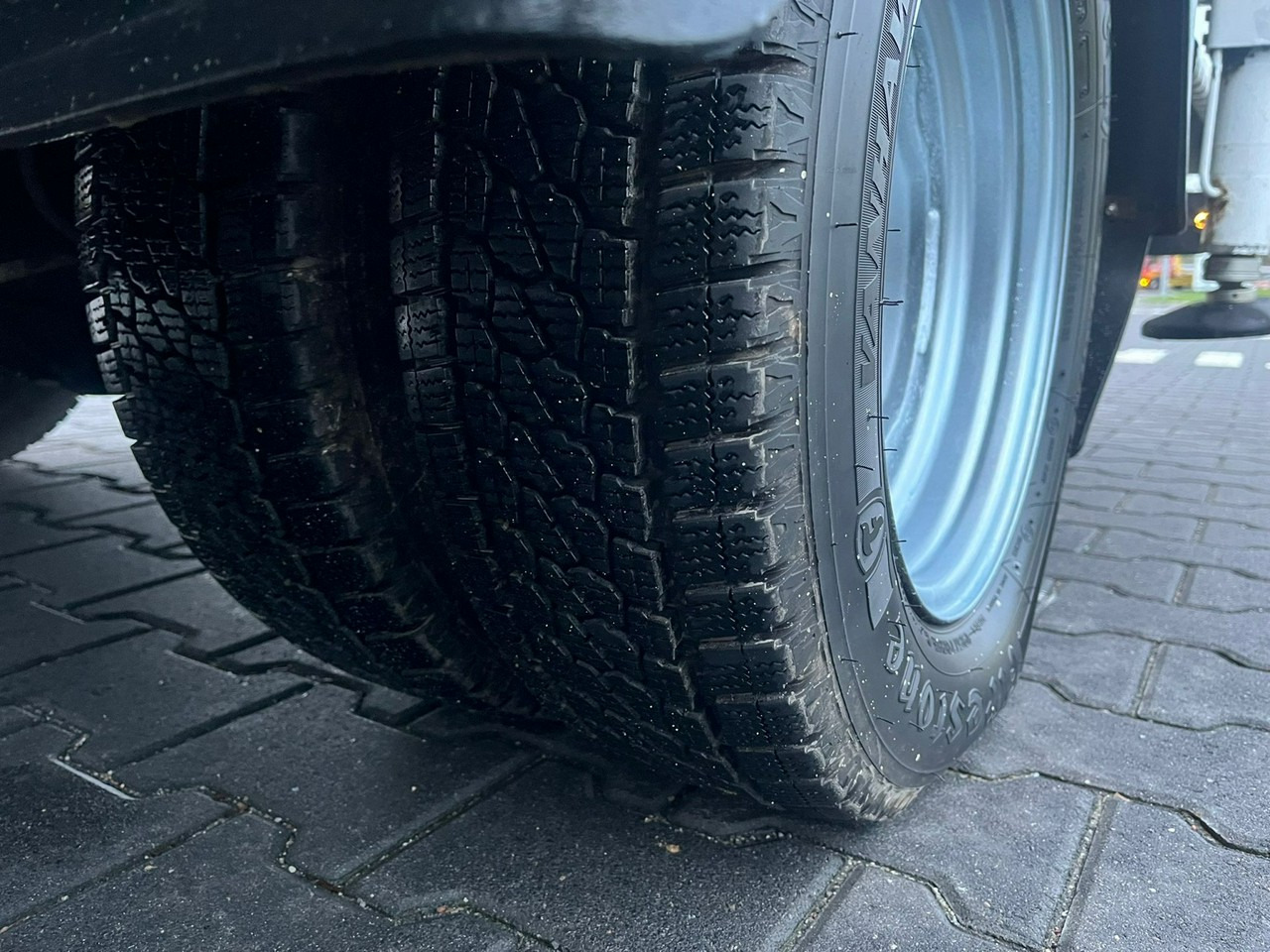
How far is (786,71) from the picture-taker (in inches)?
24.9

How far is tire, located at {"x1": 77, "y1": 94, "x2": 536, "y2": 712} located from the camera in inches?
A: 27.8

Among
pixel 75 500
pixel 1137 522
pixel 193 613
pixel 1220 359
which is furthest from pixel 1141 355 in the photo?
pixel 193 613

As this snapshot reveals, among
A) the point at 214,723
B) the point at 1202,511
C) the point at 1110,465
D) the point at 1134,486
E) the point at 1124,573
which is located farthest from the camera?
the point at 1110,465

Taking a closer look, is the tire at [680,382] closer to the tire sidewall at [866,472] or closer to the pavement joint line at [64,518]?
the tire sidewall at [866,472]

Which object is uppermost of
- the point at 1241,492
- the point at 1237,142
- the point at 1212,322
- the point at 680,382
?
the point at 1237,142

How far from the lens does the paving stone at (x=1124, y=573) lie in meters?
1.73

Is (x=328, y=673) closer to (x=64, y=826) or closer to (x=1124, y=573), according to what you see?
(x=64, y=826)

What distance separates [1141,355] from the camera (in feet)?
21.7

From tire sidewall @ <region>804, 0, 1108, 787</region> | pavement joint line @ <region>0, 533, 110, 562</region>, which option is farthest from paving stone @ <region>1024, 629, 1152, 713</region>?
pavement joint line @ <region>0, 533, 110, 562</region>

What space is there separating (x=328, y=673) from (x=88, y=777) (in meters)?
0.34

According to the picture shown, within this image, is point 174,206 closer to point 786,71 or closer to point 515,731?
point 786,71

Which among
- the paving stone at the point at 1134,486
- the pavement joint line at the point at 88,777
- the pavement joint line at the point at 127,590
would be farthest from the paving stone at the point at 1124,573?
the pavement joint line at the point at 127,590

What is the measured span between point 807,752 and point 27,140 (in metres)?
0.73

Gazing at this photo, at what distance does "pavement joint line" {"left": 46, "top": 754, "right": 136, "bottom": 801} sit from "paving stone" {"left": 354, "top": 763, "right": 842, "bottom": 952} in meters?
0.35
